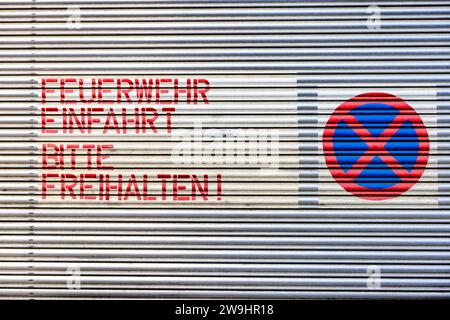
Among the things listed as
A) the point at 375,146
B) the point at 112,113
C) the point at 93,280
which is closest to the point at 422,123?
the point at 375,146

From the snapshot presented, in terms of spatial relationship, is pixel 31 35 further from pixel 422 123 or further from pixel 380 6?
pixel 422 123

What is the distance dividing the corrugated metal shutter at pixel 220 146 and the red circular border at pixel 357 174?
10 millimetres

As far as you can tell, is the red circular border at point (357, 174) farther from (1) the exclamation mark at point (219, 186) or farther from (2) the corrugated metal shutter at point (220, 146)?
(1) the exclamation mark at point (219, 186)

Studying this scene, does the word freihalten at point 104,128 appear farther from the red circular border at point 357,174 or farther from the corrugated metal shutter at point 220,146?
the red circular border at point 357,174

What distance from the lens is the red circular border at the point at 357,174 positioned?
159 inches

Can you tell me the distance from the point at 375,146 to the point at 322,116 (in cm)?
44

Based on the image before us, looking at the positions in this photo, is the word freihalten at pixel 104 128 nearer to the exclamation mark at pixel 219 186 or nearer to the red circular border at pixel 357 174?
the exclamation mark at pixel 219 186

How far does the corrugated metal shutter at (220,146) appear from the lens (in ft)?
13.2

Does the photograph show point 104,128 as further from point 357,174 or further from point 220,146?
point 357,174

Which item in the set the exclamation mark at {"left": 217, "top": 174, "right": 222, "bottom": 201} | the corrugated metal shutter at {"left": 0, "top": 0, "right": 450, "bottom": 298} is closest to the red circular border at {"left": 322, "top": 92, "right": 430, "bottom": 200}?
the corrugated metal shutter at {"left": 0, "top": 0, "right": 450, "bottom": 298}

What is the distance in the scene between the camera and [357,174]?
407cm

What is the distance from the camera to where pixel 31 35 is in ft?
13.6

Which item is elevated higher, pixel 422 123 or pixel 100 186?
pixel 422 123

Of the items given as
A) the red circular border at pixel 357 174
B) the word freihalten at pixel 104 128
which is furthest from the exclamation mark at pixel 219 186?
the red circular border at pixel 357 174
